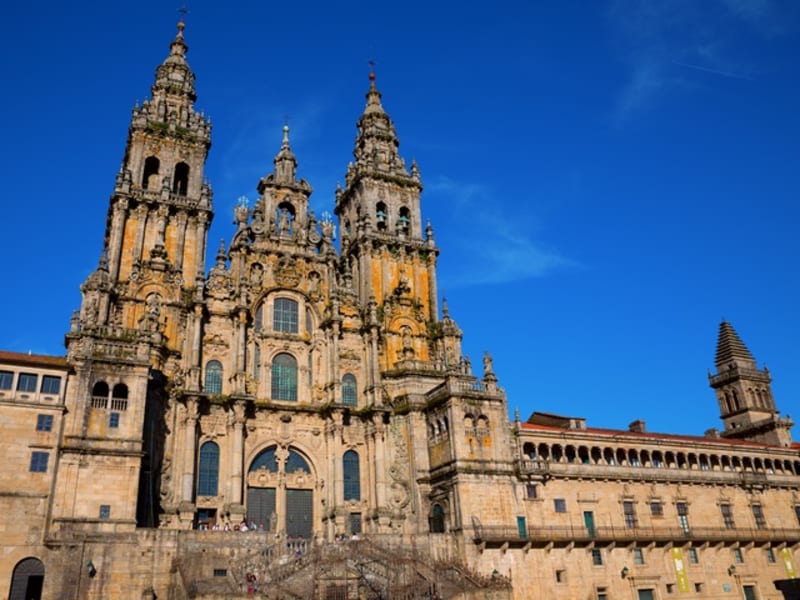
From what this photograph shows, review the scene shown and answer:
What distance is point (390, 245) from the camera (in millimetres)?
57938

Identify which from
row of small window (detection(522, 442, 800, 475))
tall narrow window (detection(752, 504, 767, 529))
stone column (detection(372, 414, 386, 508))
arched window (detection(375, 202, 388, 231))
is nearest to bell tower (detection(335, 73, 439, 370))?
arched window (detection(375, 202, 388, 231))

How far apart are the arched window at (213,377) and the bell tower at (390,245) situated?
1169 centimetres

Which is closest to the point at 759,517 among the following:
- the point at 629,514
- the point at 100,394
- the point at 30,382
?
the point at 629,514

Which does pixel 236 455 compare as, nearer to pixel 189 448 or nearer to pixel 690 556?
pixel 189 448

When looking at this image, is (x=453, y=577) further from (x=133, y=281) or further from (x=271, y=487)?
(x=133, y=281)

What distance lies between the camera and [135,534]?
36.7 meters

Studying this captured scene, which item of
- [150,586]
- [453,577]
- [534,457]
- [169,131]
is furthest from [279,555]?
[169,131]

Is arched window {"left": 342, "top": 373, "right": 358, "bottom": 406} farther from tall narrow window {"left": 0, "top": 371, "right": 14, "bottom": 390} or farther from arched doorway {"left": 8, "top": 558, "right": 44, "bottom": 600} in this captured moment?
arched doorway {"left": 8, "top": 558, "right": 44, "bottom": 600}

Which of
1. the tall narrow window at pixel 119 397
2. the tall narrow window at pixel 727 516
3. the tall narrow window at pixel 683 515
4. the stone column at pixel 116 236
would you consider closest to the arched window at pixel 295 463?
the tall narrow window at pixel 119 397

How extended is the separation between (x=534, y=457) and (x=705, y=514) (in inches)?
597

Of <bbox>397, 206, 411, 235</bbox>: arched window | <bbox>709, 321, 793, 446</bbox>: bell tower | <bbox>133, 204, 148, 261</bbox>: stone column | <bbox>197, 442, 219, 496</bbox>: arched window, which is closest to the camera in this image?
<bbox>197, 442, 219, 496</bbox>: arched window

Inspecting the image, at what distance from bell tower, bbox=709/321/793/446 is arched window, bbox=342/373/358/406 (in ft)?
136

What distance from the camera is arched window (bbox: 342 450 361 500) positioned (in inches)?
1927

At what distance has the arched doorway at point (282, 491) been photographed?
46.7 m
